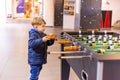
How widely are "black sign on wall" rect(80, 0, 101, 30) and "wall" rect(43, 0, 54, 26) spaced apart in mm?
4242

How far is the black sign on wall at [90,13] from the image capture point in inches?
420

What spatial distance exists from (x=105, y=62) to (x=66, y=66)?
77.9 inches

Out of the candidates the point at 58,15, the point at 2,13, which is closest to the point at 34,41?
the point at 58,15

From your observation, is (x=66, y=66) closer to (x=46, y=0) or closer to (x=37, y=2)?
(x=46, y=0)

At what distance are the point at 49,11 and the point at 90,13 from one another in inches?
179

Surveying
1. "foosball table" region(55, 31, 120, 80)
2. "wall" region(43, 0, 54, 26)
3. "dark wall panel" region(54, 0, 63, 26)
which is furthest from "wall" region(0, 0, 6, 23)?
"foosball table" region(55, 31, 120, 80)

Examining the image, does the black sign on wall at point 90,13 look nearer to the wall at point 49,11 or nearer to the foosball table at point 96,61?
the wall at point 49,11

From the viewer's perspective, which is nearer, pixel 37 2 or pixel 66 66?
pixel 66 66

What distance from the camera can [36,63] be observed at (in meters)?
3.37

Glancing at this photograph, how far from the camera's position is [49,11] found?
Result: 14.8 metres

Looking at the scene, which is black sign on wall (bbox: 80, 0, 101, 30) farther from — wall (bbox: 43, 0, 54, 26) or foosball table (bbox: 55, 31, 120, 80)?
foosball table (bbox: 55, 31, 120, 80)

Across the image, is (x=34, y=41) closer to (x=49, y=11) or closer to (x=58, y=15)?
(x=49, y=11)

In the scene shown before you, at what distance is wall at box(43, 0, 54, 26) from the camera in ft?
48.5

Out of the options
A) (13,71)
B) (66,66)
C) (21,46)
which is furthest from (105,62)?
(21,46)
